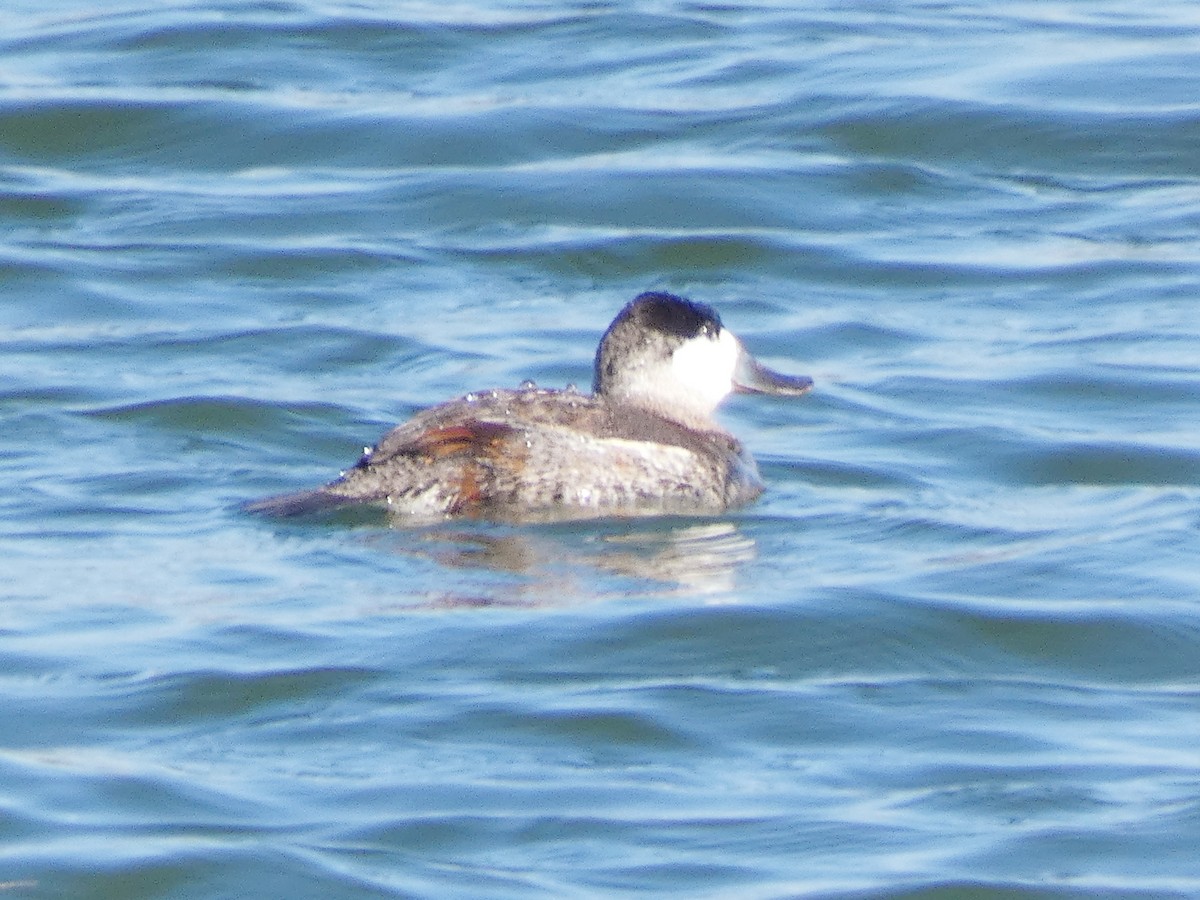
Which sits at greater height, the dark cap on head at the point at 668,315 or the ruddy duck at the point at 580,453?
the dark cap on head at the point at 668,315

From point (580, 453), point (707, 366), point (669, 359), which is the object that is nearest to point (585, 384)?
point (707, 366)

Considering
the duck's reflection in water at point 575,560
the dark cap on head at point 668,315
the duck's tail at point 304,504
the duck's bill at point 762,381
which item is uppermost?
the dark cap on head at point 668,315

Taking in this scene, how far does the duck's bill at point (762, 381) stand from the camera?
401 inches

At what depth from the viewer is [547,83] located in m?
15.6

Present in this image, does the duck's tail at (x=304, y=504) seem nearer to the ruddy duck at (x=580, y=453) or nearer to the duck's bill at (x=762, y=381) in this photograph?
the ruddy duck at (x=580, y=453)

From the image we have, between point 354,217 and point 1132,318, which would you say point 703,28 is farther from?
point 1132,318

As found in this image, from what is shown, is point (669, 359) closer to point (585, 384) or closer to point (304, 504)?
point (585, 384)

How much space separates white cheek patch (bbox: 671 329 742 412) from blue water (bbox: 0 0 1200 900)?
13.3 inches

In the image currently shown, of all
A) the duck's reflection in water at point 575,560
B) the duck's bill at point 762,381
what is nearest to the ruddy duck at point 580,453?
the duck's reflection in water at point 575,560

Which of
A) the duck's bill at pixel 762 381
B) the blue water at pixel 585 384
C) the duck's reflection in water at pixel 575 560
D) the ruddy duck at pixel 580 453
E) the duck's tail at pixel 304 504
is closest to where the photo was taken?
the blue water at pixel 585 384

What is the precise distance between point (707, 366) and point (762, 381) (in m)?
0.32

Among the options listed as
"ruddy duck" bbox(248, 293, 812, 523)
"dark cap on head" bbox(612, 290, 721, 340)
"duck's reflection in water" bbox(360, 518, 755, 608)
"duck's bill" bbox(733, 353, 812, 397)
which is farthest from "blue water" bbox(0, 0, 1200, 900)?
"dark cap on head" bbox(612, 290, 721, 340)

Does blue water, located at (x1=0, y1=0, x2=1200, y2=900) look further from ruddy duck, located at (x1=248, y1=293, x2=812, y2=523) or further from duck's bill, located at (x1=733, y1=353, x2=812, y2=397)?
duck's bill, located at (x1=733, y1=353, x2=812, y2=397)

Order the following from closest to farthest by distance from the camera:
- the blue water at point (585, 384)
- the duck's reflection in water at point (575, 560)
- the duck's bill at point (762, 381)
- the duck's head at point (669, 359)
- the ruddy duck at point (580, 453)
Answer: the blue water at point (585, 384), the duck's reflection in water at point (575, 560), the ruddy duck at point (580, 453), the duck's head at point (669, 359), the duck's bill at point (762, 381)
